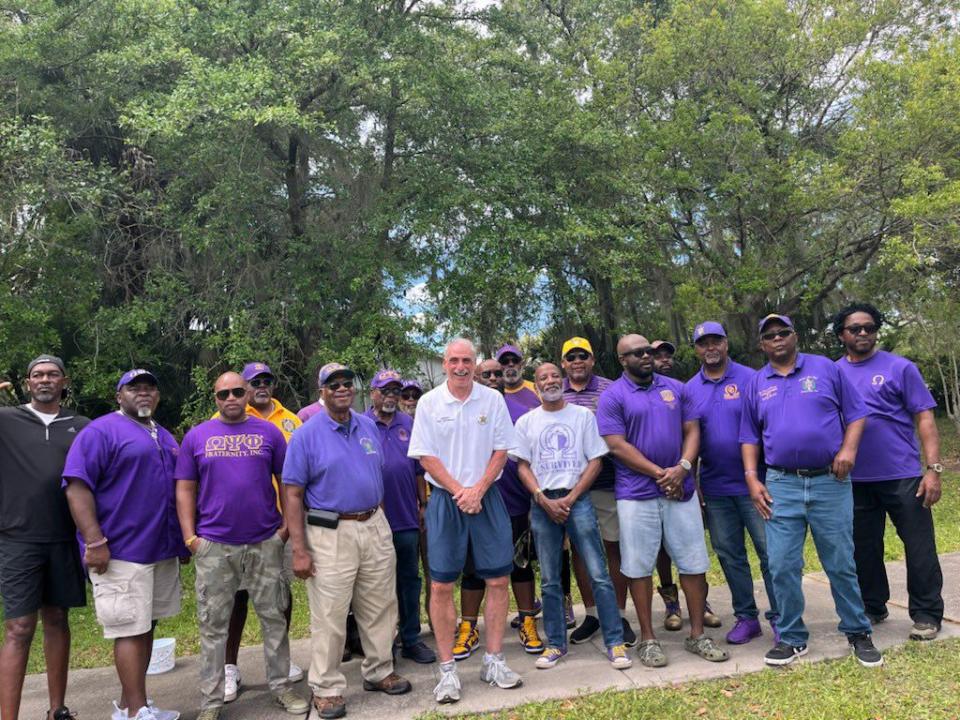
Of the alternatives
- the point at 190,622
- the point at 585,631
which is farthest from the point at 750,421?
the point at 190,622

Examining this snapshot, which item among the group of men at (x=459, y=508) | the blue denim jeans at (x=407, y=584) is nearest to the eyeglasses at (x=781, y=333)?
the group of men at (x=459, y=508)

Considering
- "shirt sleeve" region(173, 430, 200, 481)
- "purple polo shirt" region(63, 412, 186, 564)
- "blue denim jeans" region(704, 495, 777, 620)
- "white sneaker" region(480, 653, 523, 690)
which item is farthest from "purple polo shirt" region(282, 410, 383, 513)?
"blue denim jeans" region(704, 495, 777, 620)

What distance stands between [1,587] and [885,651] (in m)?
5.23

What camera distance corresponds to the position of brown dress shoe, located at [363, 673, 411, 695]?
14.1 feet

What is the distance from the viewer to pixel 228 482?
4109 mm

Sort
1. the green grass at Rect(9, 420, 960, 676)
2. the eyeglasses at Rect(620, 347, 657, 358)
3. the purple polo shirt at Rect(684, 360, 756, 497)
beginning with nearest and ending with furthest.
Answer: the eyeglasses at Rect(620, 347, 657, 358), the purple polo shirt at Rect(684, 360, 756, 497), the green grass at Rect(9, 420, 960, 676)

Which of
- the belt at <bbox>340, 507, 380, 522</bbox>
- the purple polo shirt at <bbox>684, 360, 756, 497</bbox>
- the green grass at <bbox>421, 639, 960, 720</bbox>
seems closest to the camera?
the green grass at <bbox>421, 639, 960, 720</bbox>

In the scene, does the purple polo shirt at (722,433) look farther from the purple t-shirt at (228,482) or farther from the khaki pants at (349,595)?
the purple t-shirt at (228,482)

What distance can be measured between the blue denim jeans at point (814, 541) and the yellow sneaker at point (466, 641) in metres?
2.01

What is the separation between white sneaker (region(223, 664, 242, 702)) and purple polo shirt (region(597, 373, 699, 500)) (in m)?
2.67

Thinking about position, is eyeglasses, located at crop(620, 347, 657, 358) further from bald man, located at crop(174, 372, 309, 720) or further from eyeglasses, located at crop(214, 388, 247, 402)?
eyeglasses, located at crop(214, 388, 247, 402)

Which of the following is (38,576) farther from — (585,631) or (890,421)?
(890,421)

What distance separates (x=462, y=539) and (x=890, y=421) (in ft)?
9.65

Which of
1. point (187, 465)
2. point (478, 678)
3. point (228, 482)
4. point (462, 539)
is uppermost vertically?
point (187, 465)
